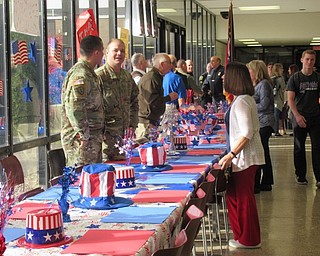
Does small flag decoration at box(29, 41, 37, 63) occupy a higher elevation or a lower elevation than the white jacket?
higher

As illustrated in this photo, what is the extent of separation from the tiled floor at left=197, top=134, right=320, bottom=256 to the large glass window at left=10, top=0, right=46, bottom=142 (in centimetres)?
222

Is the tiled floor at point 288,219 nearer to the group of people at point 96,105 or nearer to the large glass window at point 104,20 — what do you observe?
the group of people at point 96,105

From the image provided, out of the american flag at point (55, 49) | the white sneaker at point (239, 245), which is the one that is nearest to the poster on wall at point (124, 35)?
the american flag at point (55, 49)

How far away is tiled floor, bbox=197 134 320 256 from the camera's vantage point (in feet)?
16.9

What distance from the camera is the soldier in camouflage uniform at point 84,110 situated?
465cm

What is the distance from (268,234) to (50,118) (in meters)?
2.70

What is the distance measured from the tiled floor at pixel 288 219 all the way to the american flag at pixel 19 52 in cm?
245

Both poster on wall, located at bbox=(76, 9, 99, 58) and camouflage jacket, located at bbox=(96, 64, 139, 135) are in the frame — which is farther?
poster on wall, located at bbox=(76, 9, 99, 58)

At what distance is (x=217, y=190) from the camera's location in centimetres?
475

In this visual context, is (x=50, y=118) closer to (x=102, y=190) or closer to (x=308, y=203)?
(x=308, y=203)

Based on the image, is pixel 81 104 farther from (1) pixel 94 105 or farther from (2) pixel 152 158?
(2) pixel 152 158

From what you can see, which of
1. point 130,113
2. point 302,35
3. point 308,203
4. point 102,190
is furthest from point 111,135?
point 302,35

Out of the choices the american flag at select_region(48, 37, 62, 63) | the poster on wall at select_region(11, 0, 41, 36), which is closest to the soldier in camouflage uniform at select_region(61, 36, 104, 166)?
the poster on wall at select_region(11, 0, 41, 36)

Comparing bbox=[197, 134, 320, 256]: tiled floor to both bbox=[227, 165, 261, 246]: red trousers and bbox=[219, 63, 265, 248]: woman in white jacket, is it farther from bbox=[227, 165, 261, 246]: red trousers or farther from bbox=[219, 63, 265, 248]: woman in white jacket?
bbox=[219, 63, 265, 248]: woman in white jacket
